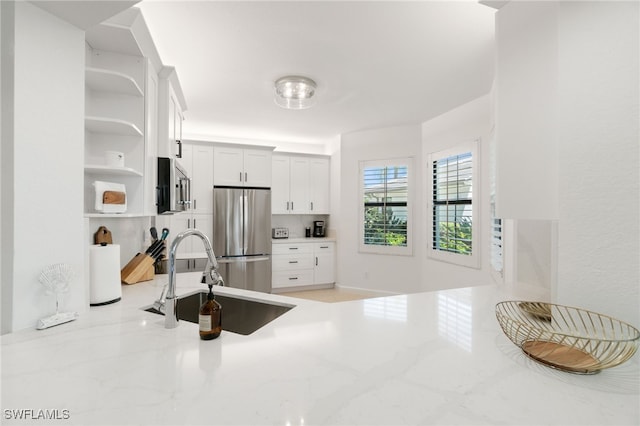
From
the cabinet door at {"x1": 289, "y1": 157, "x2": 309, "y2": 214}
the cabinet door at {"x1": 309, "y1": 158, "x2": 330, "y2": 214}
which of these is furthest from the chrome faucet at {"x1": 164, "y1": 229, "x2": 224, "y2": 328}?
the cabinet door at {"x1": 309, "y1": 158, "x2": 330, "y2": 214}

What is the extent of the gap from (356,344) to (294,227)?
4.28 m

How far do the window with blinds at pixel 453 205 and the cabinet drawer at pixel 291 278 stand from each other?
189 centimetres

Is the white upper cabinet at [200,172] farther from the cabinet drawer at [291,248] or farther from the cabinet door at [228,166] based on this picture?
the cabinet drawer at [291,248]

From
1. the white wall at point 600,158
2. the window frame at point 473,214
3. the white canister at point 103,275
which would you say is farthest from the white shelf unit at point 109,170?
the window frame at point 473,214

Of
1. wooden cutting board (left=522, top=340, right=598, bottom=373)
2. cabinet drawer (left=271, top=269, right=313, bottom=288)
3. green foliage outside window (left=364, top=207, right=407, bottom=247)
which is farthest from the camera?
cabinet drawer (left=271, top=269, right=313, bottom=288)

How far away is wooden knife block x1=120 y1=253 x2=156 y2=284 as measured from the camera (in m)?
1.82

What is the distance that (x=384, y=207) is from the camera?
4348mm

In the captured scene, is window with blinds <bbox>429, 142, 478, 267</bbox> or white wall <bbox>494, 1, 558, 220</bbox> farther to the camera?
window with blinds <bbox>429, 142, 478, 267</bbox>

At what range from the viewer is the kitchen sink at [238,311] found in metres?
1.57

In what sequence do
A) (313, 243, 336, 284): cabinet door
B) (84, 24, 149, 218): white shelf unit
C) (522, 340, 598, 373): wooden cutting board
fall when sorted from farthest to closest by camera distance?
(313, 243, 336, 284): cabinet door
(84, 24, 149, 218): white shelf unit
(522, 340, 598, 373): wooden cutting board

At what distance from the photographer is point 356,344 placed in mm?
977

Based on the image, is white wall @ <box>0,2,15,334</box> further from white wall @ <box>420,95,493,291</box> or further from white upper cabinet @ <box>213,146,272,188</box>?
white wall @ <box>420,95,493,291</box>

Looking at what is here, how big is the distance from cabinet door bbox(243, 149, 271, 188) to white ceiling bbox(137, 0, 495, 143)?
2.70 feet

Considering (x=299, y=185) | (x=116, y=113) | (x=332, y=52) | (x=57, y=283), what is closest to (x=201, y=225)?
(x=299, y=185)
